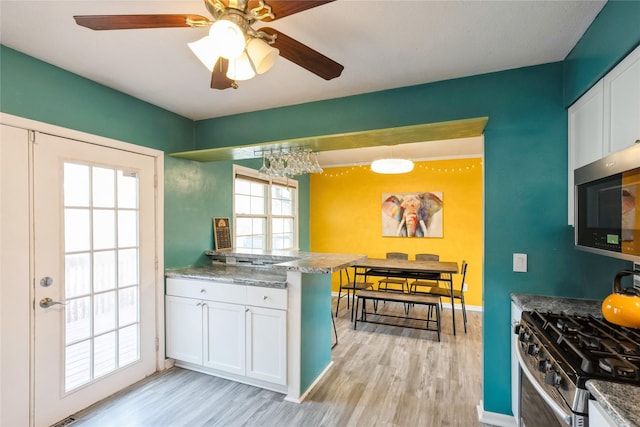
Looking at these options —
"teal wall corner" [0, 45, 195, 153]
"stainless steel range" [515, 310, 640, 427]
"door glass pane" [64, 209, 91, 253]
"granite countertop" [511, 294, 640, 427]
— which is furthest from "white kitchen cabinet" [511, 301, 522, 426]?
"teal wall corner" [0, 45, 195, 153]

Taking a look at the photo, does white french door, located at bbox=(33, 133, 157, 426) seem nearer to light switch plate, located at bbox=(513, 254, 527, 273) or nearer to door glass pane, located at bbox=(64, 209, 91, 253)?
door glass pane, located at bbox=(64, 209, 91, 253)

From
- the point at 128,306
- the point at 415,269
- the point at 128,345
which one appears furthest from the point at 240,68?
the point at 415,269

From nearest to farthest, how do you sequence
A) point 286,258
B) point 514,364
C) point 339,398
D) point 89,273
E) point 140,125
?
point 514,364, point 89,273, point 339,398, point 140,125, point 286,258

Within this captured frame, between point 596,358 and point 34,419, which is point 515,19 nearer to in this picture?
point 596,358

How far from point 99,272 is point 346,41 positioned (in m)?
2.41

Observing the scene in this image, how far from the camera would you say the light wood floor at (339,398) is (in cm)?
204

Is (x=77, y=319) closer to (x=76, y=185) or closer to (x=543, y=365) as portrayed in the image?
(x=76, y=185)

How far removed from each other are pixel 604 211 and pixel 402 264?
278cm

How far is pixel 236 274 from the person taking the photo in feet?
8.67

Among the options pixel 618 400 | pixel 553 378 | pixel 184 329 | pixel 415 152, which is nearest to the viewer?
pixel 618 400

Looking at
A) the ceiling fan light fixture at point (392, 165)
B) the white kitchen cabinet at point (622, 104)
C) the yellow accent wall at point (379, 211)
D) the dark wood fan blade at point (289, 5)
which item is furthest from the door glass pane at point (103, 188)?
the yellow accent wall at point (379, 211)

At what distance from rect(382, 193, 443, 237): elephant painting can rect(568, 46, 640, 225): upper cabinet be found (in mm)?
2955

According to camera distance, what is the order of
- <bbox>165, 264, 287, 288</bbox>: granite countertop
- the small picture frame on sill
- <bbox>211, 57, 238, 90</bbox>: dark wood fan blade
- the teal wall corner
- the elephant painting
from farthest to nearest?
the elephant painting, the small picture frame on sill, <bbox>165, 264, 287, 288</bbox>: granite countertop, the teal wall corner, <bbox>211, 57, 238, 90</bbox>: dark wood fan blade

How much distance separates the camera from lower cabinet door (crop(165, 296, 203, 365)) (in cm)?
261
